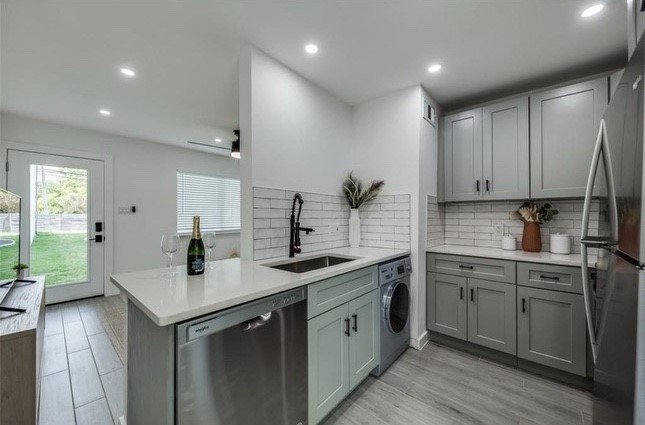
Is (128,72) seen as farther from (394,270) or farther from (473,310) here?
(473,310)

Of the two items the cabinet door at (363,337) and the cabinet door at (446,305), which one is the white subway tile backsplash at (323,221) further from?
the cabinet door at (363,337)

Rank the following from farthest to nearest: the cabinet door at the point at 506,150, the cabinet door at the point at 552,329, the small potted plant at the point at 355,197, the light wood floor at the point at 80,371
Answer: the small potted plant at the point at 355,197, the cabinet door at the point at 506,150, the cabinet door at the point at 552,329, the light wood floor at the point at 80,371

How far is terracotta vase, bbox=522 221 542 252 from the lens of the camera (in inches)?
94.8

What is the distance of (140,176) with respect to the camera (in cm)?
421

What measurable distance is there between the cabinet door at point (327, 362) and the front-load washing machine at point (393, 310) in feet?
1.59

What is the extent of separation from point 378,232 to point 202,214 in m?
3.64

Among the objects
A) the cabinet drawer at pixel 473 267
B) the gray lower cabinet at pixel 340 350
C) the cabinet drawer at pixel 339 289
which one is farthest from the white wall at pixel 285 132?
the cabinet drawer at pixel 473 267

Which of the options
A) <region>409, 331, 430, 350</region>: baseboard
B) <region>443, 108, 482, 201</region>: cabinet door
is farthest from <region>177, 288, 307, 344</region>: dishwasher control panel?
<region>443, 108, 482, 201</region>: cabinet door

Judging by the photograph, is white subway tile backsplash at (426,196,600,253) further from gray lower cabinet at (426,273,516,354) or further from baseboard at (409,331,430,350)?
baseboard at (409,331,430,350)

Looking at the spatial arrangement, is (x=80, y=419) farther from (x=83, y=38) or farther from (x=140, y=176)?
(x=140, y=176)

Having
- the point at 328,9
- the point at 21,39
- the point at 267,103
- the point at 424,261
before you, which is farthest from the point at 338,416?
the point at 21,39

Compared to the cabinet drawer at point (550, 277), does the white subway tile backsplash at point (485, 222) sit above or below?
above

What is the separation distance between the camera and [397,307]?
2.24 meters

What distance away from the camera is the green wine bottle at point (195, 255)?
4.79 ft
